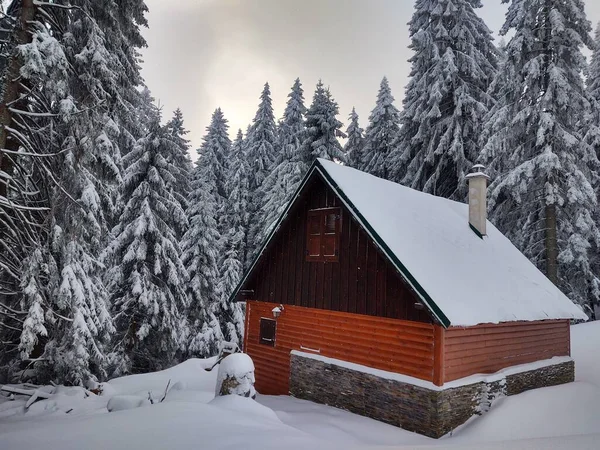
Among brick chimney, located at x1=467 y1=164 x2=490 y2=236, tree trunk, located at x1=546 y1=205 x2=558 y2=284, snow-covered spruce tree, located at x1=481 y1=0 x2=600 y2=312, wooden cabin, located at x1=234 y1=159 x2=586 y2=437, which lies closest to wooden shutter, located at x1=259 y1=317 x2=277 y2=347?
wooden cabin, located at x1=234 y1=159 x2=586 y2=437

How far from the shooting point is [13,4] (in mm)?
9172

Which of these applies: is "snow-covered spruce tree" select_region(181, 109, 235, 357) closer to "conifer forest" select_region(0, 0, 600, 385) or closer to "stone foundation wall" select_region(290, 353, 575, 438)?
"conifer forest" select_region(0, 0, 600, 385)

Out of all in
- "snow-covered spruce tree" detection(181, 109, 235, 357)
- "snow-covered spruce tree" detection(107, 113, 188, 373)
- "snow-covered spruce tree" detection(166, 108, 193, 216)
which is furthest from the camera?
"snow-covered spruce tree" detection(181, 109, 235, 357)

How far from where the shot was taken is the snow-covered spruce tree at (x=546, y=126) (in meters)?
16.4

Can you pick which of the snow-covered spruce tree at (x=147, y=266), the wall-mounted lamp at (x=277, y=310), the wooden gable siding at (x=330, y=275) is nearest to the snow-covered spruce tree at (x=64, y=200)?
the wall-mounted lamp at (x=277, y=310)

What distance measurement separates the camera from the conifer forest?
30.1 feet

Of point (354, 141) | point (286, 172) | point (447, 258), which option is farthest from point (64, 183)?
point (354, 141)

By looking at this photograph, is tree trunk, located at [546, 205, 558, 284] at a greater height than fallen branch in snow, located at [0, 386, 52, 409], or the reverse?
tree trunk, located at [546, 205, 558, 284]

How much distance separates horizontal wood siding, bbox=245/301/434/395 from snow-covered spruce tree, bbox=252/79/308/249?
26.7ft

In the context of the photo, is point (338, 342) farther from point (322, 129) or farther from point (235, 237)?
point (235, 237)

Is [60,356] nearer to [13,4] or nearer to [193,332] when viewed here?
[13,4]

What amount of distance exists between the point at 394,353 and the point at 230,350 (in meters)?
5.80

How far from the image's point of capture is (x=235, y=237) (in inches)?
1179

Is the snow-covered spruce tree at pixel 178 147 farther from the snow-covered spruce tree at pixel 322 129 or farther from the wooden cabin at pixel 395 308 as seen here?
the wooden cabin at pixel 395 308
